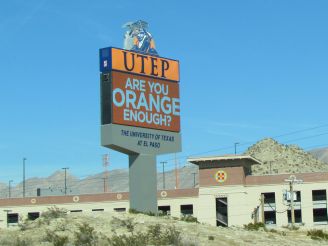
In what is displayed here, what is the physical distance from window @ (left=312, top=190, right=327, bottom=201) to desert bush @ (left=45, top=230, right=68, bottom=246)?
6883 centimetres

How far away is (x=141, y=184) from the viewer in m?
47.0

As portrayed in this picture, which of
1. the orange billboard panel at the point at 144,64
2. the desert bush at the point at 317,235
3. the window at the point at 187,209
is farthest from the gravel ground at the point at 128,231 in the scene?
the window at the point at 187,209

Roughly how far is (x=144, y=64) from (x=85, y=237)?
1823cm

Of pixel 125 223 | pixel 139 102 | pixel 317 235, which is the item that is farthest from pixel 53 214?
pixel 317 235

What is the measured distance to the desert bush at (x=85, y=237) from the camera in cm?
3199

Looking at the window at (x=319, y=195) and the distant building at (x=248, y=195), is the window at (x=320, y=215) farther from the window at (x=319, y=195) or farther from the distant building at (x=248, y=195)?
the window at (x=319, y=195)

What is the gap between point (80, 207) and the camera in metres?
109

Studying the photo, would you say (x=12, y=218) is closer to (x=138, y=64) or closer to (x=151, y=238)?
(x=138, y=64)

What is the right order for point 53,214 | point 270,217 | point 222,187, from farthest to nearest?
point 270,217 < point 222,187 < point 53,214

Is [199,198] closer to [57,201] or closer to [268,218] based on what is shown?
[268,218]

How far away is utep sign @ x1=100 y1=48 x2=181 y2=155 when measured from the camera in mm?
45812

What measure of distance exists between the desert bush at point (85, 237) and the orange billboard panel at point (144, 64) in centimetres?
1486

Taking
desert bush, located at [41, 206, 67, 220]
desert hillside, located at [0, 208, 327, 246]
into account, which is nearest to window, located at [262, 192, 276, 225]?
desert hillside, located at [0, 208, 327, 246]

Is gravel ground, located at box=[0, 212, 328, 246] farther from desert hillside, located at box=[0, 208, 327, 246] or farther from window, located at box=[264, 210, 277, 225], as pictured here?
window, located at box=[264, 210, 277, 225]
